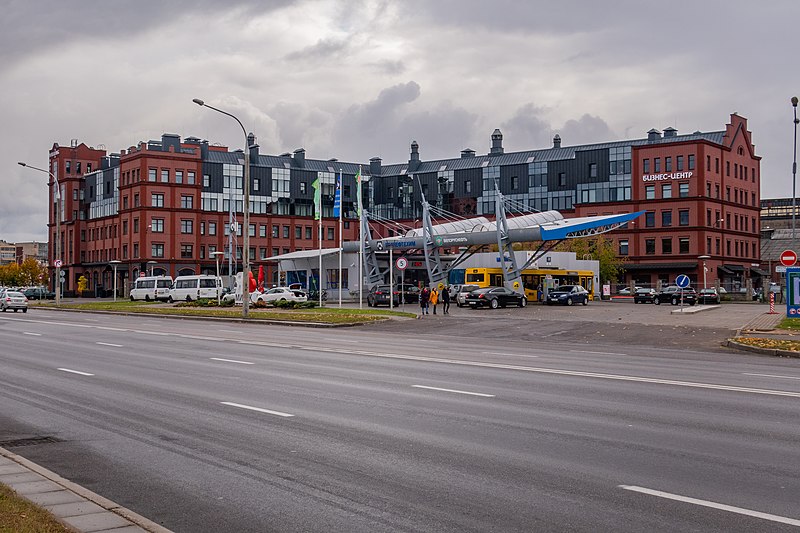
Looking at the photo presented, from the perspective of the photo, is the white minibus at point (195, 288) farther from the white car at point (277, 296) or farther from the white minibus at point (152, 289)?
the white car at point (277, 296)

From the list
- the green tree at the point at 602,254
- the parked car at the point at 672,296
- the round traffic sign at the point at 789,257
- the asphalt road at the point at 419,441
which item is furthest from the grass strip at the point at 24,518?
the green tree at the point at 602,254

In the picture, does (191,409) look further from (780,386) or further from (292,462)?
(780,386)

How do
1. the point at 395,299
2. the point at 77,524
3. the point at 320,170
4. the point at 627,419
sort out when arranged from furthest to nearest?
the point at 320,170 → the point at 395,299 → the point at 627,419 → the point at 77,524

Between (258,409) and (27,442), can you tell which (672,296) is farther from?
(27,442)

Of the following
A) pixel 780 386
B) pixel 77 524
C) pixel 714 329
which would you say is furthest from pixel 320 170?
pixel 77 524

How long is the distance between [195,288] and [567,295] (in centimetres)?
3202

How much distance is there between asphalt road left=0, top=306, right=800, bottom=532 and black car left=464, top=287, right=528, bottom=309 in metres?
34.1

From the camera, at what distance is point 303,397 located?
521 inches

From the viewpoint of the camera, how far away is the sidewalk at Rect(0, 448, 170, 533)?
20.2 feet

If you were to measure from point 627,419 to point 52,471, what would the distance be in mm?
6875

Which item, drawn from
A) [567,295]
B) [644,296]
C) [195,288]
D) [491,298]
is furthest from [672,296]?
[195,288]

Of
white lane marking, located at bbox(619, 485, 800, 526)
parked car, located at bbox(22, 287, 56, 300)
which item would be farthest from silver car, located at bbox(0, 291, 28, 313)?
white lane marking, located at bbox(619, 485, 800, 526)

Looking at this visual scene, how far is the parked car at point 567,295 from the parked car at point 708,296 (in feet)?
40.0

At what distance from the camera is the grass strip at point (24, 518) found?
5.92 meters
